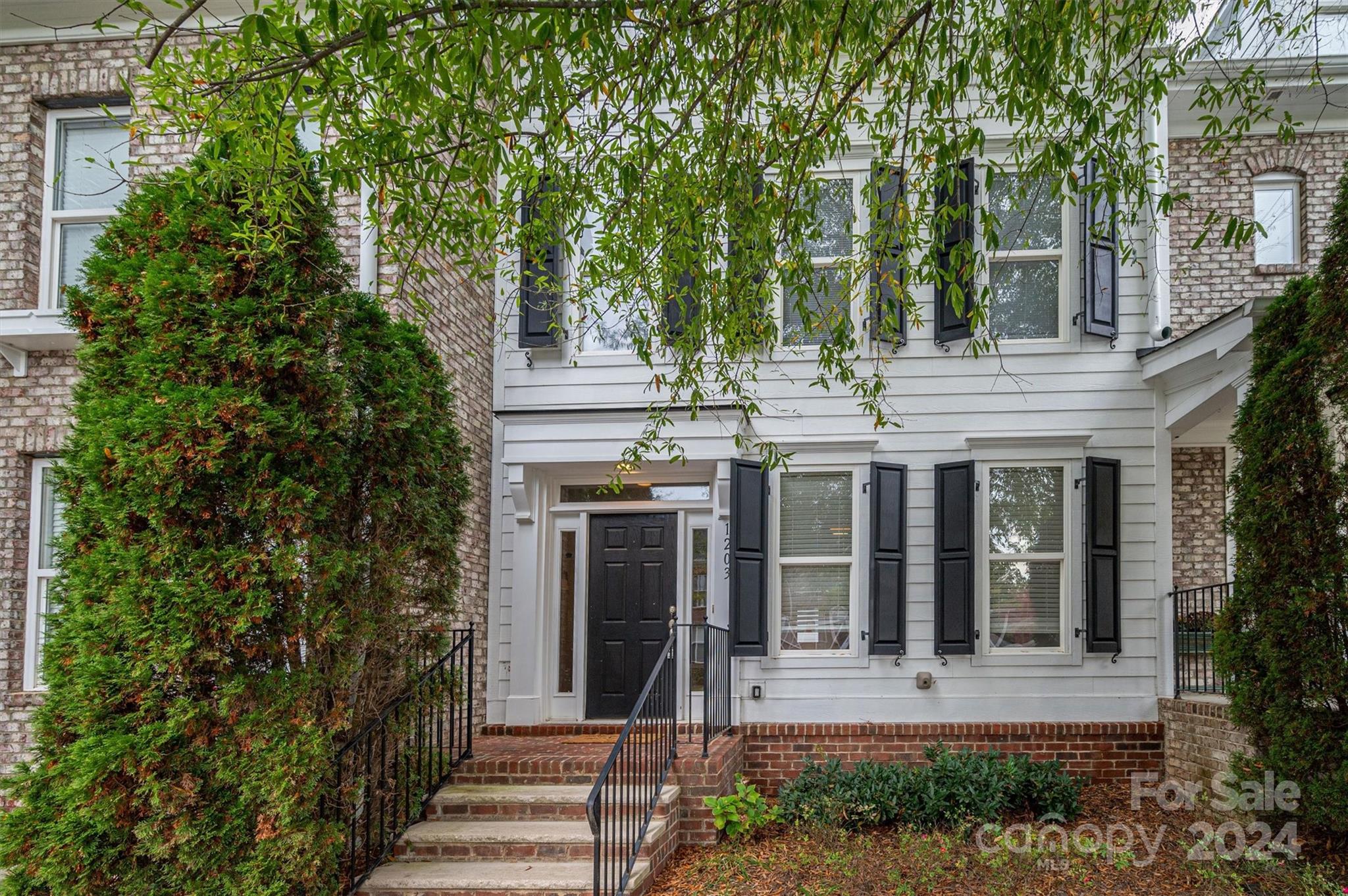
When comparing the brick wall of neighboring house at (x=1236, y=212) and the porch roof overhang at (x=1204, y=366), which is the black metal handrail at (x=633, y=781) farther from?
the brick wall of neighboring house at (x=1236, y=212)

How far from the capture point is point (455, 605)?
5.99 m

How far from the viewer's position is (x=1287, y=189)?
9016 mm

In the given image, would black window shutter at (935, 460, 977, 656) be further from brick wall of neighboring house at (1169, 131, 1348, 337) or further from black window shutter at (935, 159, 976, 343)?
brick wall of neighboring house at (1169, 131, 1348, 337)

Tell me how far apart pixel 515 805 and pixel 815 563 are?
3.19 metres

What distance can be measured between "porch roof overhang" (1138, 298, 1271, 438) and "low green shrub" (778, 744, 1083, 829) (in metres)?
2.94

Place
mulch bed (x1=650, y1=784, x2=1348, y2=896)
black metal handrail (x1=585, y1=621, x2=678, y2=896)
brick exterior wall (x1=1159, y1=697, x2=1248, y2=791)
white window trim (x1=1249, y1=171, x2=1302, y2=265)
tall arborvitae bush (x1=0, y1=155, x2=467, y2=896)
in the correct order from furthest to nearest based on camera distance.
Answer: white window trim (x1=1249, y1=171, x2=1302, y2=265)
brick exterior wall (x1=1159, y1=697, x2=1248, y2=791)
mulch bed (x1=650, y1=784, x2=1348, y2=896)
black metal handrail (x1=585, y1=621, x2=678, y2=896)
tall arborvitae bush (x1=0, y1=155, x2=467, y2=896)

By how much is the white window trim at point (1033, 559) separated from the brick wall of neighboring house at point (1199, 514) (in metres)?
1.85

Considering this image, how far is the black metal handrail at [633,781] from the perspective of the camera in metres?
4.84

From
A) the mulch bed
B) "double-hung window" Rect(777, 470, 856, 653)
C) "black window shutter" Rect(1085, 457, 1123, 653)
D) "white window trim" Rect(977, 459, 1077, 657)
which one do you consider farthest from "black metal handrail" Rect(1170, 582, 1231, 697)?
"double-hung window" Rect(777, 470, 856, 653)

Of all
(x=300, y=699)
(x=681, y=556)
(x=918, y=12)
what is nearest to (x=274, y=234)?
(x=300, y=699)

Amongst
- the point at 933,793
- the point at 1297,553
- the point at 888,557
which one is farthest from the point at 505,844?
the point at 1297,553

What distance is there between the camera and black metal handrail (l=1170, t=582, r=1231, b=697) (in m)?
7.19

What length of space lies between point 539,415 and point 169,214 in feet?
11.8

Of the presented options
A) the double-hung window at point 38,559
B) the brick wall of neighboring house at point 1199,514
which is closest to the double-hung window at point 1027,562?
the brick wall of neighboring house at point 1199,514
